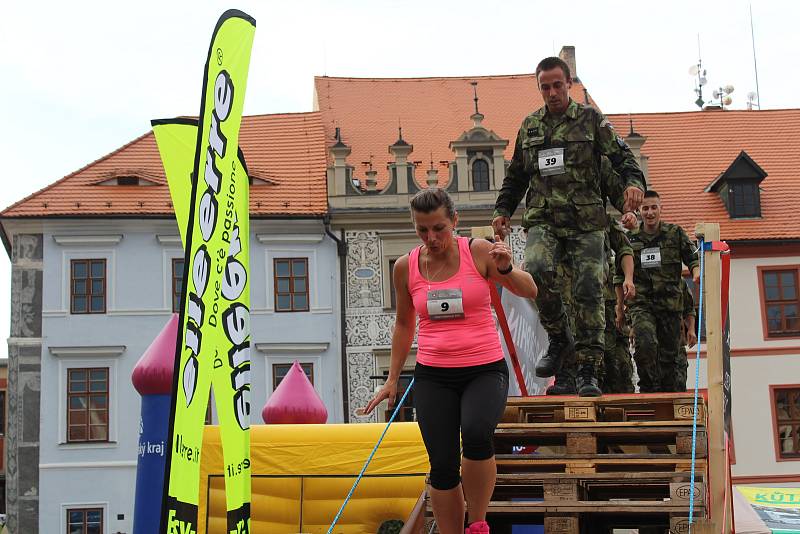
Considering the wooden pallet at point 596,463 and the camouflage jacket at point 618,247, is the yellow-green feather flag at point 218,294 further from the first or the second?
the camouflage jacket at point 618,247

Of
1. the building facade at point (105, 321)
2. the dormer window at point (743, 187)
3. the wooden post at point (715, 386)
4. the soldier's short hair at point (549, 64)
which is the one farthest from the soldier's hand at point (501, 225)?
the dormer window at point (743, 187)

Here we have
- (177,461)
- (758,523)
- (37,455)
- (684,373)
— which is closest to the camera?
(177,461)

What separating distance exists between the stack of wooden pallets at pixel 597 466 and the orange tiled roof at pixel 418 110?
2719cm

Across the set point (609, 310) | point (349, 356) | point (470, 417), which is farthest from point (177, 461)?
point (349, 356)

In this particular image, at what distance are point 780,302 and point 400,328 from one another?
29037 millimetres

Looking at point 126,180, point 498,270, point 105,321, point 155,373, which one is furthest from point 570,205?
point 126,180

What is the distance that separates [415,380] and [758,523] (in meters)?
9.76

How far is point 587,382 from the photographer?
7.75 meters

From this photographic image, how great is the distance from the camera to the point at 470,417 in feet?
17.0

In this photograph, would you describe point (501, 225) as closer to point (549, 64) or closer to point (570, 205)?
point (570, 205)

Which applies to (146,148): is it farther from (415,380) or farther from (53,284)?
(415,380)

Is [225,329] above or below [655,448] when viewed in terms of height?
above

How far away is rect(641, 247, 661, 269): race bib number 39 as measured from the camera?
418 inches

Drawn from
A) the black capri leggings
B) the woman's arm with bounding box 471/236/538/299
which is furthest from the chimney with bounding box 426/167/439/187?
the black capri leggings
